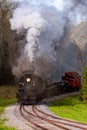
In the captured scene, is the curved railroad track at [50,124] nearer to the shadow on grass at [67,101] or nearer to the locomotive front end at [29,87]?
the locomotive front end at [29,87]

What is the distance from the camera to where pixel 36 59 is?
3859 centimetres

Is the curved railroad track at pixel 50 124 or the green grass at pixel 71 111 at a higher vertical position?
the green grass at pixel 71 111

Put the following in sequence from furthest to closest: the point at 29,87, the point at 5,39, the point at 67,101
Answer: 1. the point at 5,39
2. the point at 67,101
3. the point at 29,87

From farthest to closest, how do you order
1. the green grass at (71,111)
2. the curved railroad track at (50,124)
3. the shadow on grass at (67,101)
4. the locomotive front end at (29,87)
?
the shadow on grass at (67,101), the locomotive front end at (29,87), the green grass at (71,111), the curved railroad track at (50,124)

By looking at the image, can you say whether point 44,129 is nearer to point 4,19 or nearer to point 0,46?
point 0,46

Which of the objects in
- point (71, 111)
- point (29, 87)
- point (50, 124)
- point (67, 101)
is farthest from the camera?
point (67, 101)

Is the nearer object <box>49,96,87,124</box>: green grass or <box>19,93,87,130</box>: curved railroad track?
<box>19,93,87,130</box>: curved railroad track

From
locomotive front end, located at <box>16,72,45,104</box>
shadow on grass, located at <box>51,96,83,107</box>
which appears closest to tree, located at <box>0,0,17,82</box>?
shadow on grass, located at <box>51,96,83,107</box>

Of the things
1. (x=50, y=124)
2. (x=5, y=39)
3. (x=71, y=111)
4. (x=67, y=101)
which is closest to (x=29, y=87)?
(x=71, y=111)

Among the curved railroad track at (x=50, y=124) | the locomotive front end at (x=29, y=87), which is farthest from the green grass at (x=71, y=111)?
the locomotive front end at (x=29, y=87)

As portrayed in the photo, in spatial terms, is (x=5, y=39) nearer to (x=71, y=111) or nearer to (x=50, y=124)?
(x=71, y=111)

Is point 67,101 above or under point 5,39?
under

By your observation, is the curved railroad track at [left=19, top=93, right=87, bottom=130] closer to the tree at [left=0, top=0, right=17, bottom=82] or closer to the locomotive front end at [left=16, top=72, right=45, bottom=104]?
the locomotive front end at [left=16, top=72, right=45, bottom=104]

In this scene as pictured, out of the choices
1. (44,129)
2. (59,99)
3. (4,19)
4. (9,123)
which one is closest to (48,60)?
(59,99)
